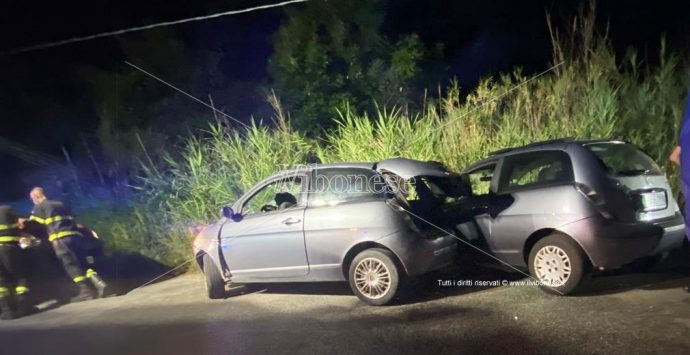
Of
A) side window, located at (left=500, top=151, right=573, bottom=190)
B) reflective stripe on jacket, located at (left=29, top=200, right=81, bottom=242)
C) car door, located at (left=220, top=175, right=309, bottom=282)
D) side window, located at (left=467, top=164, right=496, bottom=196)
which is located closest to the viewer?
side window, located at (left=500, top=151, right=573, bottom=190)

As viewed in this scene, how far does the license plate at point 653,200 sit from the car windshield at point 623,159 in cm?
23

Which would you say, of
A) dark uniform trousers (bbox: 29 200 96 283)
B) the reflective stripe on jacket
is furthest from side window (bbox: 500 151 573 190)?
the reflective stripe on jacket

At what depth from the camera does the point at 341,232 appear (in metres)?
6.16

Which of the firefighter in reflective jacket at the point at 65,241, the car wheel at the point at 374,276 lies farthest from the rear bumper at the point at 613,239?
the firefighter in reflective jacket at the point at 65,241

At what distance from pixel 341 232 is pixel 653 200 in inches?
127

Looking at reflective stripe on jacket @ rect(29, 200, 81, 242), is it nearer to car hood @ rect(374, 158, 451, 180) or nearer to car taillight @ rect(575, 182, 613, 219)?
car hood @ rect(374, 158, 451, 180)

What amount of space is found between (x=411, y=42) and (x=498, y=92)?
1.97m

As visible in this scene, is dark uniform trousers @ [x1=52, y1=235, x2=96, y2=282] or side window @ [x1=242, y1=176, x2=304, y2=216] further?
dark uniform trousers @ [x1=52, y1=235, x2=96, y2=282]

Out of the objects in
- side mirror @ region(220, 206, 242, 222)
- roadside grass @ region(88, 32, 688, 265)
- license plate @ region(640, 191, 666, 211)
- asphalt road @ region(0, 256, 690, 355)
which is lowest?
asphalt road @ region(0, 256, 690, 355)

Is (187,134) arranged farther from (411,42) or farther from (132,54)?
(411,42)

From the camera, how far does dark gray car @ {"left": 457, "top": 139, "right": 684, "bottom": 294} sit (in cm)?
566

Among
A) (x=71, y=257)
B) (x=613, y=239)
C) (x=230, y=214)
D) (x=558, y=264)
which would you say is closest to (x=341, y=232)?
(x=230, y=214)

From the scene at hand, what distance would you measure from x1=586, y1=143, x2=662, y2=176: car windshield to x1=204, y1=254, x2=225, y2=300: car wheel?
4.46 m

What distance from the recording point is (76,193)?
988cm
